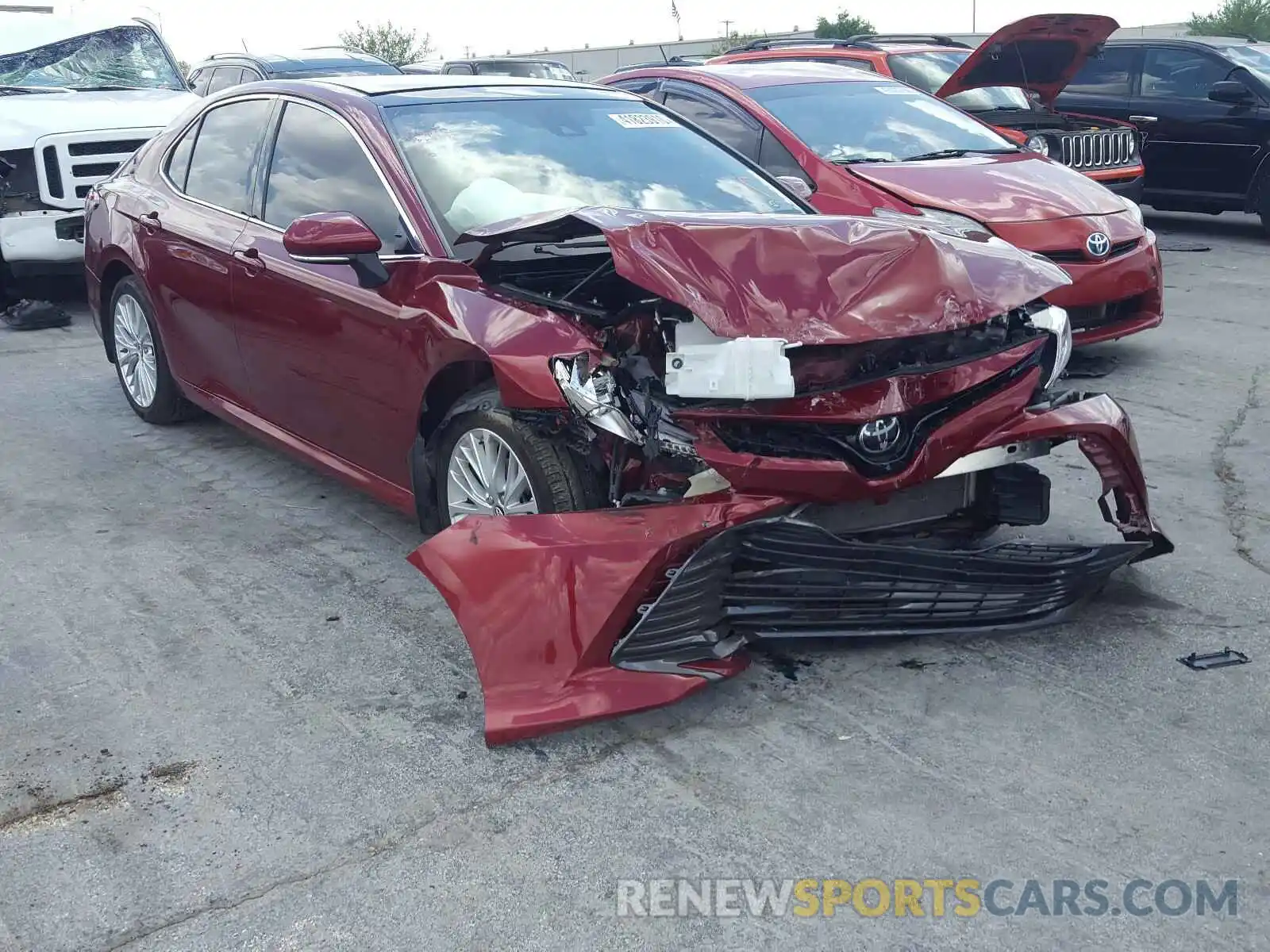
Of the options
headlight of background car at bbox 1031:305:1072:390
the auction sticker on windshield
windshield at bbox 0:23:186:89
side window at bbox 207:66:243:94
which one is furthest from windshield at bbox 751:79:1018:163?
side window at bbox 207:66:243:94

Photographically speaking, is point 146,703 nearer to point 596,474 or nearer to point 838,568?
point 596,474

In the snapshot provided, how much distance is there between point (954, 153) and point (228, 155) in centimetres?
439

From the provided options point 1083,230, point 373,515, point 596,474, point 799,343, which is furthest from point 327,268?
point 1083,230

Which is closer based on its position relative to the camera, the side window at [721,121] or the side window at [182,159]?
the side window at [182,159]

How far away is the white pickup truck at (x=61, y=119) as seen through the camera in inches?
357

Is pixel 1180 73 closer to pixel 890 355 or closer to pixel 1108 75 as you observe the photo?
pixel 1108 75

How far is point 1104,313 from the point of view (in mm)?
7078

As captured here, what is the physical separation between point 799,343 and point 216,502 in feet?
9.61

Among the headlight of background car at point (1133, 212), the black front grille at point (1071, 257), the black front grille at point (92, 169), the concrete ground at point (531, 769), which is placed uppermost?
the black front grille at point (92, 169)

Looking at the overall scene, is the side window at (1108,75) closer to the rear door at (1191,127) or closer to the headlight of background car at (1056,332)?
the rear door at (1191,127)

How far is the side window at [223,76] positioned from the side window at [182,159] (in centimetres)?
920

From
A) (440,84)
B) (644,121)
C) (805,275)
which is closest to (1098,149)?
(644,121)

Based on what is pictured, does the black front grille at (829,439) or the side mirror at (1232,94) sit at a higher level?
the side mirror at (1232,94)

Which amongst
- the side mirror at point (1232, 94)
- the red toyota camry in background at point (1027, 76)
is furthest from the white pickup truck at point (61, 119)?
the side mirror at point (1232, 94)
